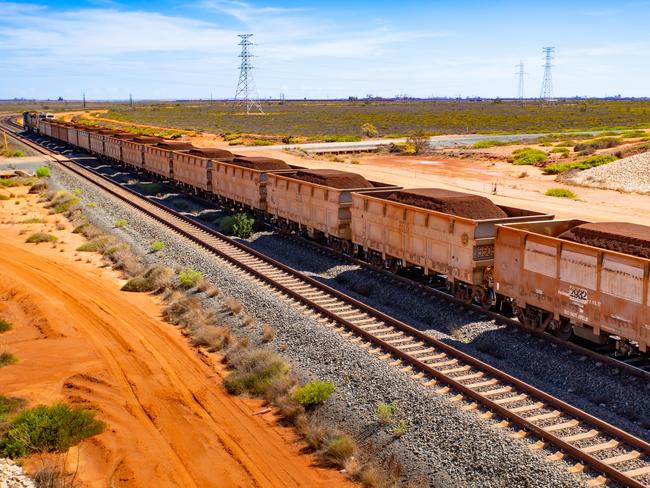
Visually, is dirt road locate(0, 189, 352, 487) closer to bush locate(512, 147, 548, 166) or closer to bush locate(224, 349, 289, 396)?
bush locate(224, 349, 289, 396)

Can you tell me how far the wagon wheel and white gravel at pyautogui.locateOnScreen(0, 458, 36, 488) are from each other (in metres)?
10.8

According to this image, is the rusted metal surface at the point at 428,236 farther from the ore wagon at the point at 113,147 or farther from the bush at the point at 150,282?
the ore wagon at the point at 113,147

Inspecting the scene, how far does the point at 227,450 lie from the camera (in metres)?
12.3

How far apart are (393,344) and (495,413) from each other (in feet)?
12.5

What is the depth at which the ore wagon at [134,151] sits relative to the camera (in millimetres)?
47631

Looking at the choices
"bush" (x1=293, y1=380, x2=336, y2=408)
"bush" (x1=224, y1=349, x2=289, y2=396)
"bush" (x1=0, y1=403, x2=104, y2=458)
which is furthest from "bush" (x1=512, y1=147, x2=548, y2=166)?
"bush" (x1=0, y1=403, x2=104, y2=458)

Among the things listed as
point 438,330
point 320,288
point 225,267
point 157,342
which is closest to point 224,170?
point 225,267

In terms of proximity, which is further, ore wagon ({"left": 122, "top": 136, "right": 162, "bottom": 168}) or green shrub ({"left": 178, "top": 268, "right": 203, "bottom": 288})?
ore wagon ({"left": 122, "top": 136, "right": 162, "bottom": 168})

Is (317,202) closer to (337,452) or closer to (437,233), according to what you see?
(437,233)

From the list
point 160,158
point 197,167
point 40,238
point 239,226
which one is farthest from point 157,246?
point 160,158

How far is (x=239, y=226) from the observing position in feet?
93.1

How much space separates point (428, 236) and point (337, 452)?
875cm

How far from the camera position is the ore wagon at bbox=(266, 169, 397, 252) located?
77.4 feet

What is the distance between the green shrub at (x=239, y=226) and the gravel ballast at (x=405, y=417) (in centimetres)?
860
